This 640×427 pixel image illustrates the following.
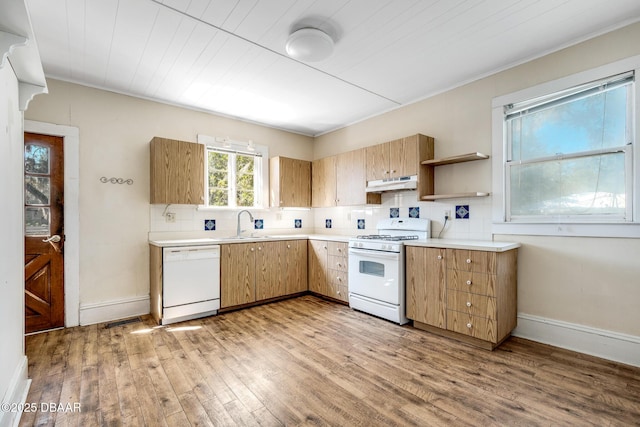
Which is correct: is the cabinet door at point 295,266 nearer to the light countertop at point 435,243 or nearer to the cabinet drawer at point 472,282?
the light countertop at point 435,243

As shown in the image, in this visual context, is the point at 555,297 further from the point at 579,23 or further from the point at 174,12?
the point at 174,12

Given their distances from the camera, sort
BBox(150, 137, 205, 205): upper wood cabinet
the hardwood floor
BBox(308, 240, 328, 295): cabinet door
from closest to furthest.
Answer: the hardwood floor → BBox(150, 137, 205, 205): upper wood cabinet → BBox(308, 240, 328, 295): cabinet door

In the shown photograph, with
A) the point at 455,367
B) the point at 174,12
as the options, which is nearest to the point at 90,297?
the point at 174,12

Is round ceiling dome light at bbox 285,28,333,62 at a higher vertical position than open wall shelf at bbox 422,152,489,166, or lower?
higher

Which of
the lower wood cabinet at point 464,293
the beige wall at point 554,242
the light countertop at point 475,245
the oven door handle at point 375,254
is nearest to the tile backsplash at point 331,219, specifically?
the beige wall at point 554,242

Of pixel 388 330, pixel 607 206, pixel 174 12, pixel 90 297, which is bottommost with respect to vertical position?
pixel 388 330

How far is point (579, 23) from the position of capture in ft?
7.70

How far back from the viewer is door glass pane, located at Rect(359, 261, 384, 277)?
344 centimetres

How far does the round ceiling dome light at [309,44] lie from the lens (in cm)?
235

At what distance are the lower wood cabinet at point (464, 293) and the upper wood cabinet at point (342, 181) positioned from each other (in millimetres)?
1230

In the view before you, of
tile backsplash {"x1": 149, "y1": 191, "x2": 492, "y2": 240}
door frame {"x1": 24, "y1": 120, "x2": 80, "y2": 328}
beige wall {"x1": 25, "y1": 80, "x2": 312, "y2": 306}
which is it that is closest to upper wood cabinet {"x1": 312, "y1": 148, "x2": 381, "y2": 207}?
tile backsplash {"x1": 149, "y1": 191, "x2": 492, "y2": 240}

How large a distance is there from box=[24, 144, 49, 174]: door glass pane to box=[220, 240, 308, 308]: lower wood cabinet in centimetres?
197

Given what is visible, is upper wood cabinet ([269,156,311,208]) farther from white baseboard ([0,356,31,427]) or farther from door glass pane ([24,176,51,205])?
white baseboard ([0,356,31,427])

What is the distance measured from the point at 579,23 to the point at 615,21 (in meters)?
0.27
